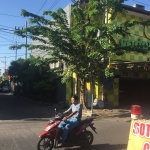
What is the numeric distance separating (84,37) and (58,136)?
677 cm

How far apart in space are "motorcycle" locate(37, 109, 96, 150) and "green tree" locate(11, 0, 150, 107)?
226 inches

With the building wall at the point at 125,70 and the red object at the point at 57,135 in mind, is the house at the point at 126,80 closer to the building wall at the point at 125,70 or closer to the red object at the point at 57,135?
the building wall at the point at 125,70

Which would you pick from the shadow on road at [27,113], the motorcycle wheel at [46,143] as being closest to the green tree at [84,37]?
the shadow on road at [27,113]

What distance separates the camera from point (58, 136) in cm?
612

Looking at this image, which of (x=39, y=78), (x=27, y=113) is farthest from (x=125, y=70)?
(x=39, y=78)

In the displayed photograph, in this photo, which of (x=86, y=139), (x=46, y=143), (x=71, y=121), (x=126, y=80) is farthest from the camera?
(x=126, y=80)

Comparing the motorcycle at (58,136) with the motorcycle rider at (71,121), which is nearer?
the motorcycle at (58,136)

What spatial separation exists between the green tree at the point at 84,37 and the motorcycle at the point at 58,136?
18.8ft

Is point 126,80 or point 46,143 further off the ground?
point 126,80

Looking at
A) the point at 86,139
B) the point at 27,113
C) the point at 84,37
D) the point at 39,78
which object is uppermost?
the point at 84,37

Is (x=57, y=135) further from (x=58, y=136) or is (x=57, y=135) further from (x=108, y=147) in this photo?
(x=108, y=147)

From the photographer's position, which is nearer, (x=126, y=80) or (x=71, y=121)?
(x=71, y=121)

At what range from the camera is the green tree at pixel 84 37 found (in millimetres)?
11898

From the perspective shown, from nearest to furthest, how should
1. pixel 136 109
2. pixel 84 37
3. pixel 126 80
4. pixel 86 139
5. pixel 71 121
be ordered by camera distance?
pixel 136 109 → pixel 71 121 → pixel 86 139 → pixel 84 37 → pixel 126 80
